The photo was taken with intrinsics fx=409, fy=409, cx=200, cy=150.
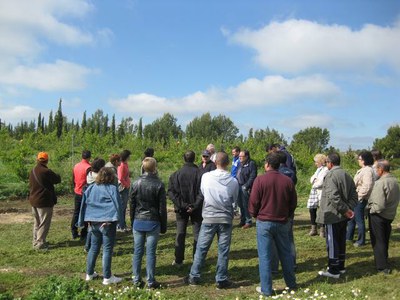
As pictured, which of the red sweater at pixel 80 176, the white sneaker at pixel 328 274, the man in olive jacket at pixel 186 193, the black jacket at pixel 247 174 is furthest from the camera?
the black jacket at pixel 247 174

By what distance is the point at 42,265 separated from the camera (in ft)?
23.1

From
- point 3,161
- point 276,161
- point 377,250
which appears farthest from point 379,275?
point 3,161

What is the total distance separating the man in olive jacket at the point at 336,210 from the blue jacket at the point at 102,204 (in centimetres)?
302

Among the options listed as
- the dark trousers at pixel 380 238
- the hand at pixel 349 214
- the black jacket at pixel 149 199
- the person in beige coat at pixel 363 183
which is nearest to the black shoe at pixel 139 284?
the black jacket at pixel 149 199

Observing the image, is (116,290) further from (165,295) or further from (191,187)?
(191,187)

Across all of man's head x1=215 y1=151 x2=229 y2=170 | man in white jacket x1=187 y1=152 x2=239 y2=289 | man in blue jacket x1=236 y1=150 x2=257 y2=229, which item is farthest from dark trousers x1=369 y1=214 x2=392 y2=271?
man in blue jacket x1=236 y1=150 x2=257 y2=229

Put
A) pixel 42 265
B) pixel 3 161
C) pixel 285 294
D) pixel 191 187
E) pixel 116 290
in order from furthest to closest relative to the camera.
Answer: pixel 3 161
pixel 42 265
pixel 191 187
pixel 116 290
pixel 285 294

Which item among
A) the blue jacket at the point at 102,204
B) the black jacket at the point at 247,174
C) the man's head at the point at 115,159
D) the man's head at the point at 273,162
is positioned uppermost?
the man's head at the point at 115,159

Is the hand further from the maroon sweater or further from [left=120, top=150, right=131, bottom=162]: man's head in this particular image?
[left=120, top=150, right=131, bottom=162]: man's head

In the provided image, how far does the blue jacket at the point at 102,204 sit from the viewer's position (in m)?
5.89

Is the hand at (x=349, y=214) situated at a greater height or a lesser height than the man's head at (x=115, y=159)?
lesser

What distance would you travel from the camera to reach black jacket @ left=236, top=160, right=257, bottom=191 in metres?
9.67

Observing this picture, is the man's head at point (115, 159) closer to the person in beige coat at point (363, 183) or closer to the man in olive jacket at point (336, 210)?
the man in olive jacket at point (336, 210)

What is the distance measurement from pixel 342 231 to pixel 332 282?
754mm
